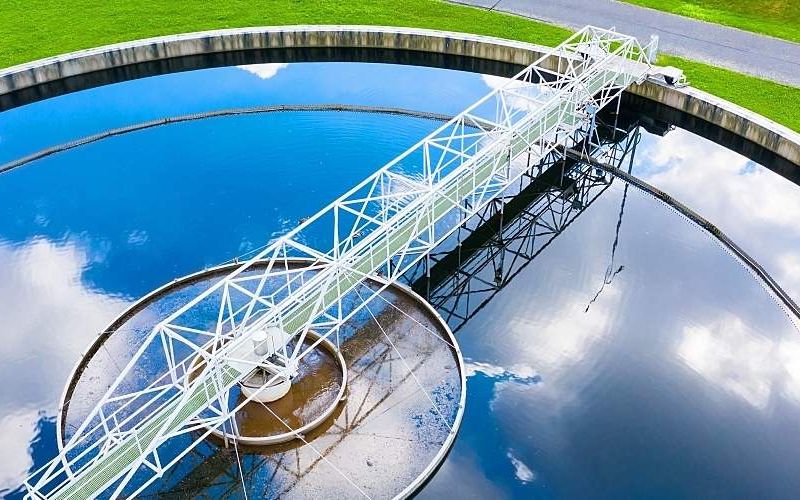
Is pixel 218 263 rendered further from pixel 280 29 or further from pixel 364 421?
pixel 280 29

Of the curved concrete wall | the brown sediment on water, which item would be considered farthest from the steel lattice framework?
the curved concrete wall

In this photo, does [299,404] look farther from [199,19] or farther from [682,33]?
[682,33]

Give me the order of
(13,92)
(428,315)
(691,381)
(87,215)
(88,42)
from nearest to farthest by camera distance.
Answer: (691,381) < (428,315) < (87,215) < (13,92) < (88,42)

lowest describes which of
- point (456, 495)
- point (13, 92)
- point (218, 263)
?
point (456, 495)

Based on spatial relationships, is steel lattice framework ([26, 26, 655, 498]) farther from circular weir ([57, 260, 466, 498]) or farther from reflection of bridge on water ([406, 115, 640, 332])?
reflection of bridge on water ([406, 115, 640, 332])

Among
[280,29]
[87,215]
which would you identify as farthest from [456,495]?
[280,29]

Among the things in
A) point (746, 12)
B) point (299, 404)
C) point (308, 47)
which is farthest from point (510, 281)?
point (746, 12)

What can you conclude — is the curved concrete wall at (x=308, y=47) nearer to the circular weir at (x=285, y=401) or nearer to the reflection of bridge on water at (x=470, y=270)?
the reflection of bridge on water at (x=470, y=270)
